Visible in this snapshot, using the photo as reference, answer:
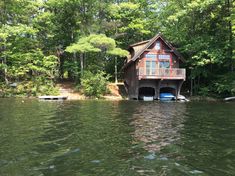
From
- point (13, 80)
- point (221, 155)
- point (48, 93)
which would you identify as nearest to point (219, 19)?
point (48, 93)

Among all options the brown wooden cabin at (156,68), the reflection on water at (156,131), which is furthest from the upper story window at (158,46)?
the reflection on water at (156,131)

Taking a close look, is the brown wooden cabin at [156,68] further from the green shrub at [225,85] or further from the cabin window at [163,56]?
the green shrub at [225,85]

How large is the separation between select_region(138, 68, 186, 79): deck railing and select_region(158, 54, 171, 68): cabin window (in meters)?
2.24

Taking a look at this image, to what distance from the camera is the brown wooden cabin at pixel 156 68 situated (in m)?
34.9

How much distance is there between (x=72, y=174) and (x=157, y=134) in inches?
232

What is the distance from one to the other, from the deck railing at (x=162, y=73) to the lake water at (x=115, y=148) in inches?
745

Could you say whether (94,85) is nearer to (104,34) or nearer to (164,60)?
(104,34)

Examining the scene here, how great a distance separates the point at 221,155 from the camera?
9.24m

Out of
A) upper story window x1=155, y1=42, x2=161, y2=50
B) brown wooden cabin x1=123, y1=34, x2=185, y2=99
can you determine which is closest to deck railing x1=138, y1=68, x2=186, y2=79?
brown wooden cabin x1=123, y1=34, x2=185, y2=99

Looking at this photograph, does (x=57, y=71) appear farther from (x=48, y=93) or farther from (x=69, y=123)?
(x=69, y=123)

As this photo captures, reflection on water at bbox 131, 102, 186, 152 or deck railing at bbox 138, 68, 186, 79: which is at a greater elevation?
deck railing at bbox 138, 68, 186, 79

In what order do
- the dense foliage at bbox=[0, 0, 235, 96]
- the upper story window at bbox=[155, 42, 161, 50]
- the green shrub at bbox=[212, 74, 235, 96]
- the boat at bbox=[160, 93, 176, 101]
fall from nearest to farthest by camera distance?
the green shrub at bbox=[212, 74, 235, 96]
the boat at bbox=[160, 93, 176, 101]
the dense foliage at bbox=[0, 0, 235, 96]
the upper story window at bbox=[155, 42, 161, 50]

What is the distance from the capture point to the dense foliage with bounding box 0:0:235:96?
36312mm

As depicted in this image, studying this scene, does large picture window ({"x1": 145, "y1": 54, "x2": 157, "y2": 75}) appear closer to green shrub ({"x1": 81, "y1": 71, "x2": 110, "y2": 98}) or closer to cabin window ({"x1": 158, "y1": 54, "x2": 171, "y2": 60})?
cabin window ({"x1": 158, "y1": 54, "x2": 171, "y2": 60})
